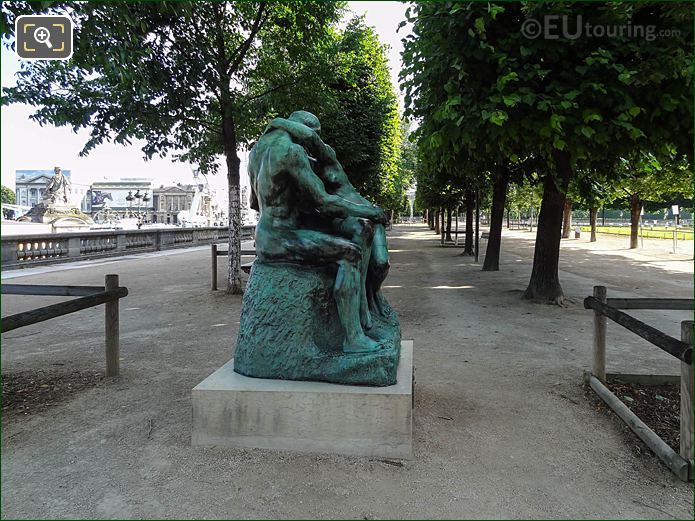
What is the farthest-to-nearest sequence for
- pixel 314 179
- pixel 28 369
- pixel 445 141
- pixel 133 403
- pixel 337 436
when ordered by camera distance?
pixel 445 141
pixel 28 369
pixel 133 403
pixel 314 179
pixel 337 436

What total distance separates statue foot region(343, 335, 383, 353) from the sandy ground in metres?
0.74

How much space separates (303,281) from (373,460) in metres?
1.34

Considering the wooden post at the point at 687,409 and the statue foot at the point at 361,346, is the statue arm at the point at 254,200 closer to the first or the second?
the statue foot at the point at 361,346

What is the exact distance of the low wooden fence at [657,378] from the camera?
3.21 metres

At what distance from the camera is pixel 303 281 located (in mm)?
3768

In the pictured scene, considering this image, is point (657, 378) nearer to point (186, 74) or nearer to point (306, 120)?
point (306, 120)

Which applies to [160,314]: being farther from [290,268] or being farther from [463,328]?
[290,268]

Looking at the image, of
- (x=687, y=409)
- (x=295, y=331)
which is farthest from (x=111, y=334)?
(x=687, y=409)

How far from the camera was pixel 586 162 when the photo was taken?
8539 millimetres

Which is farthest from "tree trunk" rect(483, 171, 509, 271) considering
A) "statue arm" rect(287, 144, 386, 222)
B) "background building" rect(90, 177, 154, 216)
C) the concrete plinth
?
"background building" rect(90, 177, 154, 216)

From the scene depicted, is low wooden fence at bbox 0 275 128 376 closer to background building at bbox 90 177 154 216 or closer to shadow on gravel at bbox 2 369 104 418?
shadow on gravel at bbox 2 369 104 418

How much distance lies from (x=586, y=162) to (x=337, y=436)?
23.3 ft

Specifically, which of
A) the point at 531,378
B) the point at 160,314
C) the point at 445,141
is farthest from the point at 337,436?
the point at 160,314

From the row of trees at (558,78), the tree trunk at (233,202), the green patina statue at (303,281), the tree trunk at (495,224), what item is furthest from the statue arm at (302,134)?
the tree trunk at (495,224)
